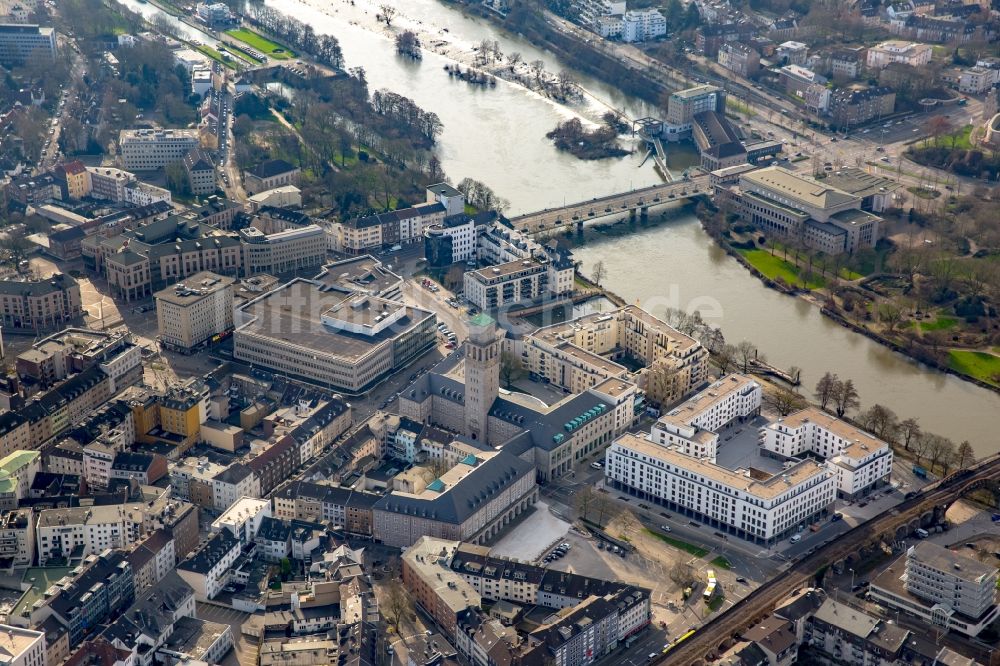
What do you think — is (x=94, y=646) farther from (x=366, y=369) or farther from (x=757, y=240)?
(x=757, y=240)

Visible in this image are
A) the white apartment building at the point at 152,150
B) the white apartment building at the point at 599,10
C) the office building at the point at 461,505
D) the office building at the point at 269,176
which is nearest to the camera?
the office building at the point at 461,505

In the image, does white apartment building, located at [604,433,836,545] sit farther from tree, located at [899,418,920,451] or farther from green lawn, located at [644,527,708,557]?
tree, located at [899,418,920,451]

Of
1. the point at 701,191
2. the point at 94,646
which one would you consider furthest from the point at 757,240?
the point at 94,646

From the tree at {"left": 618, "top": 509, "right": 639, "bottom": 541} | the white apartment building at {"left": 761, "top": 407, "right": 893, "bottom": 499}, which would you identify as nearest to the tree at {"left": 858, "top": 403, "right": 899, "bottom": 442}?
the white apartment building at {"left": 761, "top": 407, "right": 893, "bottom": 499}

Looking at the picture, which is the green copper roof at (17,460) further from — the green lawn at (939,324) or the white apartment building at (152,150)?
the green lawn at (939,324)

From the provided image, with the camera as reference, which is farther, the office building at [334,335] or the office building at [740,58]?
the office building at [740,58]

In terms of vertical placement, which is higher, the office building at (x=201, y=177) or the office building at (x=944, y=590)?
the office building at (x=944, y=590)

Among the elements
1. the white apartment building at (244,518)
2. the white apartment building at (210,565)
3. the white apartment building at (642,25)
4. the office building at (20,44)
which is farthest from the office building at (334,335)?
the white apartment building at (642,25)
